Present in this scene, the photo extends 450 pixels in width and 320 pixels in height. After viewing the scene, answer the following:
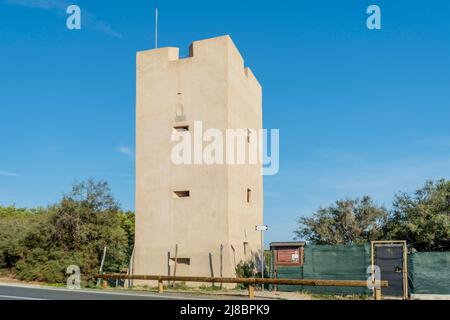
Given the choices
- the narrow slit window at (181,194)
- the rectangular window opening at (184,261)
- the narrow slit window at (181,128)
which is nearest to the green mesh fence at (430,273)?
the rectangular window opening at (184,261)

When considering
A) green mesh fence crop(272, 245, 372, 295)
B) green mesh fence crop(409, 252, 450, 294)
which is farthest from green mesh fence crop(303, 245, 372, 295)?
green mesh fence crop(409, 252, 450, 294)

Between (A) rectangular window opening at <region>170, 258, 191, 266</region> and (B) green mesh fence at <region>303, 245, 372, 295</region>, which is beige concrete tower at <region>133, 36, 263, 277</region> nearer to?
(A) rectangular window opening at <region>170, 258, 191, 266</region>

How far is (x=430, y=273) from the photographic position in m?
19.7

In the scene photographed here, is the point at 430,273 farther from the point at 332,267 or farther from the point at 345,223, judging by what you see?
the point at 345,223

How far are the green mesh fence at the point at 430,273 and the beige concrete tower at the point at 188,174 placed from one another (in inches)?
412

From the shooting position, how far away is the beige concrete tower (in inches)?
1077

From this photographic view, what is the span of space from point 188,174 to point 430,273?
47.6 ft

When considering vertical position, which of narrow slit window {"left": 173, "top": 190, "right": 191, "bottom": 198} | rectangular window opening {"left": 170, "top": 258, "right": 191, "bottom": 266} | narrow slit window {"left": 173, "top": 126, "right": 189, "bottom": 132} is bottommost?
rectangular window opening {"left": 170, "top": 258, "right": 191, "bottom": 266}

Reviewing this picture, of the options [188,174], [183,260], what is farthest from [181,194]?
[183,260]

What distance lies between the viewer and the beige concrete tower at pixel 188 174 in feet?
89.8

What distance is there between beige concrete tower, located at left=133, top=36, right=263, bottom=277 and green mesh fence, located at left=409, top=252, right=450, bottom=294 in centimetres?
1047
